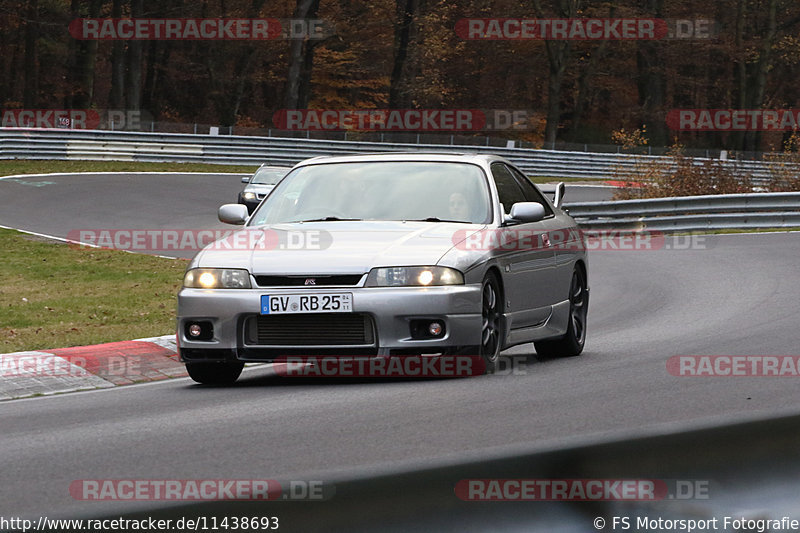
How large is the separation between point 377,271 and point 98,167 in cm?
3555

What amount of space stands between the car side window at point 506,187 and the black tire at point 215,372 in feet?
7.42

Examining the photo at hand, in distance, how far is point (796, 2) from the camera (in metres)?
65.4

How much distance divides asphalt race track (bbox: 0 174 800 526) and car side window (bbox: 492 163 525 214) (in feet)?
4.06

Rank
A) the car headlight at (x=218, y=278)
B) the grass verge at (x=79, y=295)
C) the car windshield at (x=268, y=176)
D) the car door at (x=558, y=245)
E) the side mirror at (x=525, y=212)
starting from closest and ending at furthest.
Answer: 1. the car headlight at (x=218, y=278)
2. the side mirror at (x=525, y=212)
3. the car door at (x=558, y=245)
4. the grass verge at (x=79, y=295)
5. the car windshield at (x=268, y=176)

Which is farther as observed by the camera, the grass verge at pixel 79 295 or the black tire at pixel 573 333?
the grass verge at pixel 79 295

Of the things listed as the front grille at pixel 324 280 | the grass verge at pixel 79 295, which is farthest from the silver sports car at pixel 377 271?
the grass verge at pixel 79 295

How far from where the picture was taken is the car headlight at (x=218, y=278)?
27.2 ft

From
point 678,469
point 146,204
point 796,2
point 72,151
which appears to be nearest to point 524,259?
point 678,469

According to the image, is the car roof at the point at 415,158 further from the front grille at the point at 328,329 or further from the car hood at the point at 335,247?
the front grille at the point at 328,329

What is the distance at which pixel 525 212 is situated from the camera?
909cm

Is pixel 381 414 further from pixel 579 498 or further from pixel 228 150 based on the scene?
pixel 228 150

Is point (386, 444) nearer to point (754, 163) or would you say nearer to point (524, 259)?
point (524, 259)

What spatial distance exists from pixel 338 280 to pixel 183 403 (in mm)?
1209

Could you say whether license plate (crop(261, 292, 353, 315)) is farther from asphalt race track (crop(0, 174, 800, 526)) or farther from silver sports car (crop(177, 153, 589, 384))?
asphalt race track (crop(0, 174, 800, 526))
